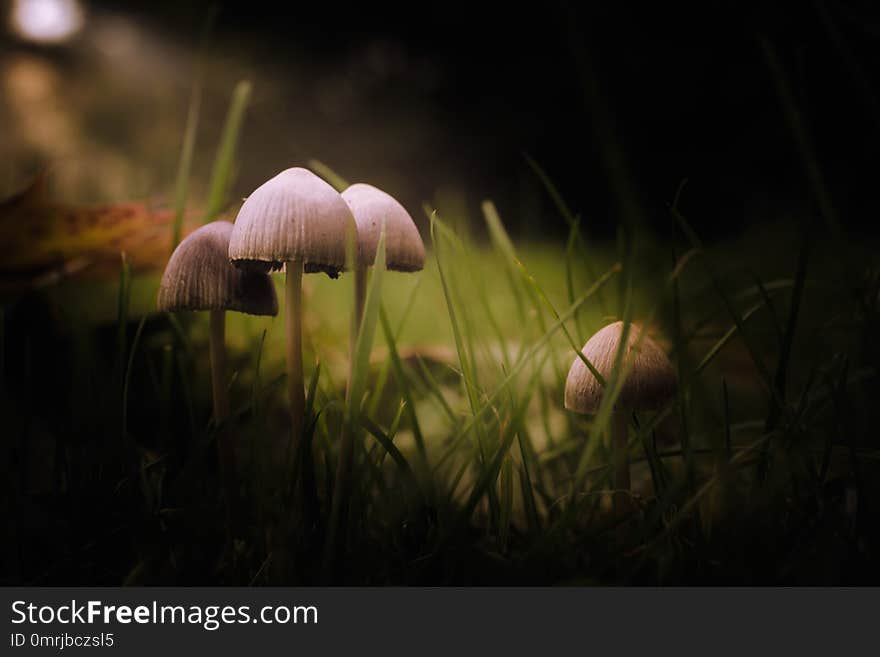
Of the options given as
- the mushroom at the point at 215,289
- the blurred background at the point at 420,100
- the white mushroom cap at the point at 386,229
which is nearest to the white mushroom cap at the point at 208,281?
the mushroom at the point at 215,289

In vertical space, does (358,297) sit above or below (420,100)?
below

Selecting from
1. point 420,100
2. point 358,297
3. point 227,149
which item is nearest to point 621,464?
point 358,297

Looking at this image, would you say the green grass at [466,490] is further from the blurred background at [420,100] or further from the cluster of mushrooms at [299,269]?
the blurred background at [420,100]

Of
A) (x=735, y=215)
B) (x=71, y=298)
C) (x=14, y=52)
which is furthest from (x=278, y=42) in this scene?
(x=71, y=298)

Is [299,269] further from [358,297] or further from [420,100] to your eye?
[420,100]
